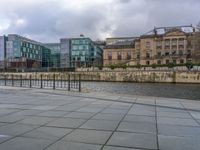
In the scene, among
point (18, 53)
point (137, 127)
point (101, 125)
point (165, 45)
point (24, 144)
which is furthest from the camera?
point (18, 53)

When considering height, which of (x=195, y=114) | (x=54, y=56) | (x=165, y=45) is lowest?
(x=195, y=114)

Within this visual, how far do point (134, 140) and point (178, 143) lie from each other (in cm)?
88

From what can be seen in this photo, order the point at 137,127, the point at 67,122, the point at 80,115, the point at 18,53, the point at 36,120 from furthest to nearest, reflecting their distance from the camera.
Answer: the point at 18,53, the point at 80,115, the point at 36,120, the point at 67,122, the point at 137,127

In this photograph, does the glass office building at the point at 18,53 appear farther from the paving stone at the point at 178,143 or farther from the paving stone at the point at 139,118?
the paving stone at the point at 178,143

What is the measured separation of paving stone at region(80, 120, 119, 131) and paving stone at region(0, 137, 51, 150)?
1.63 meters

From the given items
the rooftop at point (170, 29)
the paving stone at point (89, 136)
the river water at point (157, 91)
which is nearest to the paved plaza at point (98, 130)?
the paving stone at point (89, 136)

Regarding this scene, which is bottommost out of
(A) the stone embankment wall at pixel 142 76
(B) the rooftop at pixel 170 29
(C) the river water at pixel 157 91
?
(C) the river water at pixel 157 91

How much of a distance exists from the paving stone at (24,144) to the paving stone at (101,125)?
5.33ft

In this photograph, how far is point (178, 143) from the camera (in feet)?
18.4

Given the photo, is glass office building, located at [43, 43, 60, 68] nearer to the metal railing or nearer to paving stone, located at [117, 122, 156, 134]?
the metal railing

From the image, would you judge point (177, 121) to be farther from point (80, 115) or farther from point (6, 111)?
point (6, 111)

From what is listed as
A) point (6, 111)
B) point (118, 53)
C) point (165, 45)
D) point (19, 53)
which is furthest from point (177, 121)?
point (19, 53)

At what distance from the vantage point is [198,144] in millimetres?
5555

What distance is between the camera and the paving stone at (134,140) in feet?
17.8
